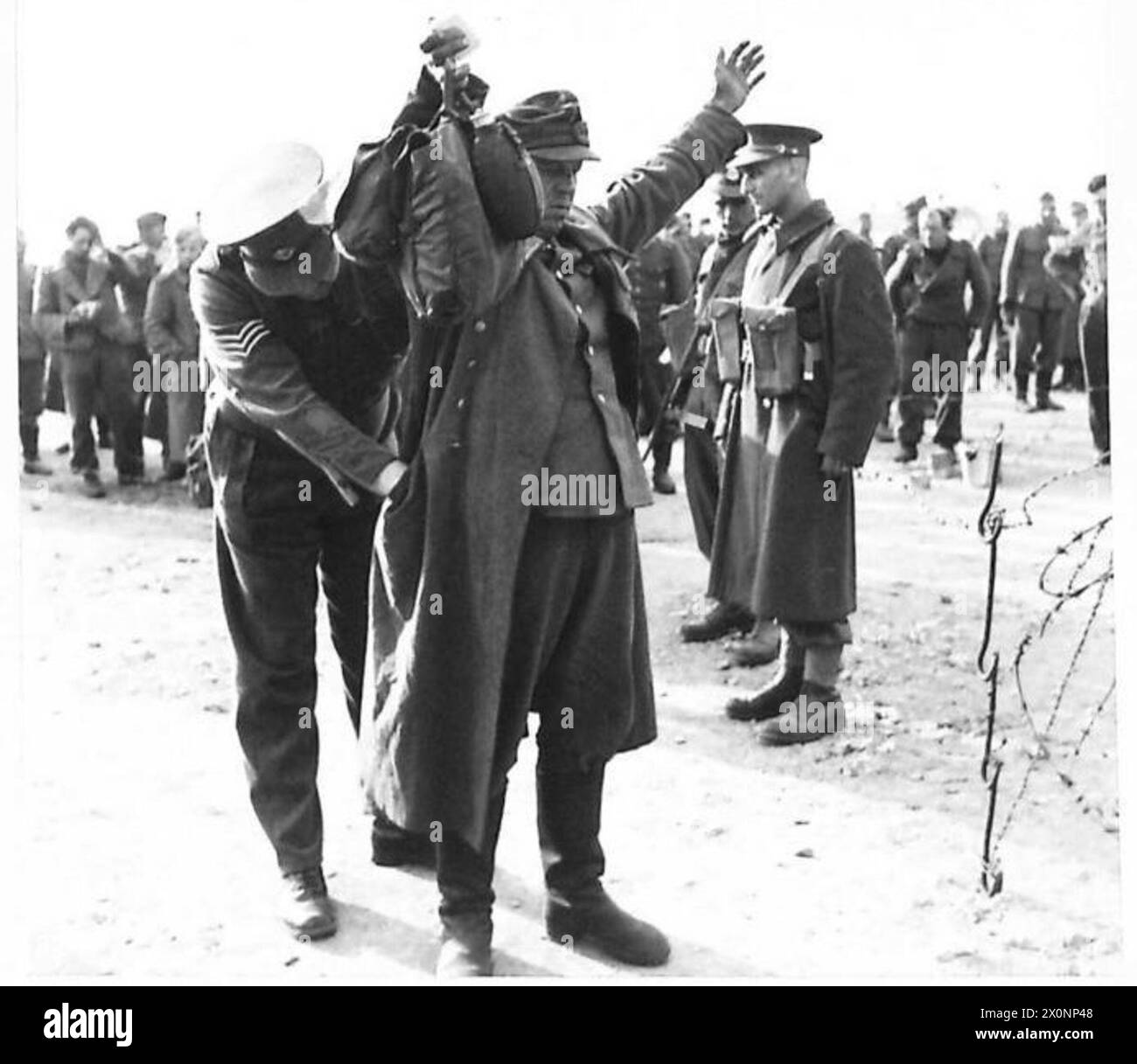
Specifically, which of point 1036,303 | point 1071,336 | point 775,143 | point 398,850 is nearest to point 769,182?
point 775,143

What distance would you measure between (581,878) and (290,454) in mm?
1270

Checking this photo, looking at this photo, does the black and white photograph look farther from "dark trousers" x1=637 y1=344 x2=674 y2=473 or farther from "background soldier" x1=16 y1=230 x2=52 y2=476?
"background soldier" x1=16 y1=230 x2=52 y2=476

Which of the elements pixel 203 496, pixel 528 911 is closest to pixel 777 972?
pixel 528 911

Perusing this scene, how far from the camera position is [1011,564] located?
8.04 m

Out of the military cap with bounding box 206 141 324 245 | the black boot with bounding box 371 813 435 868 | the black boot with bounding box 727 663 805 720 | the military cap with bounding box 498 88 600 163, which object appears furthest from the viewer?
the black boot with bounding box 727 663 805 720

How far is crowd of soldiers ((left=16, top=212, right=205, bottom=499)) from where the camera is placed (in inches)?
382

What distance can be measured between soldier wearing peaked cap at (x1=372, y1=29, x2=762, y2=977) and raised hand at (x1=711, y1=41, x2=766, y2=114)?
52 centimetres

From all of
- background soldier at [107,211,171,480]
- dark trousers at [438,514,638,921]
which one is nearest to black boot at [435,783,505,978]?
dark trousers at [438,514,638,921]

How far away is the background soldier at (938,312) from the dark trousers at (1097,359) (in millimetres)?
792

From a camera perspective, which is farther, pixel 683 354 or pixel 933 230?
pixel 933 230

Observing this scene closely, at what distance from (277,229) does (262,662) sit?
1.12 m

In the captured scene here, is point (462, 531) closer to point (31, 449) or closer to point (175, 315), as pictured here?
point (175, 315)

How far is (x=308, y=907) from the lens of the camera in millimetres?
4191

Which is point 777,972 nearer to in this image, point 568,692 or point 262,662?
point 568,692
